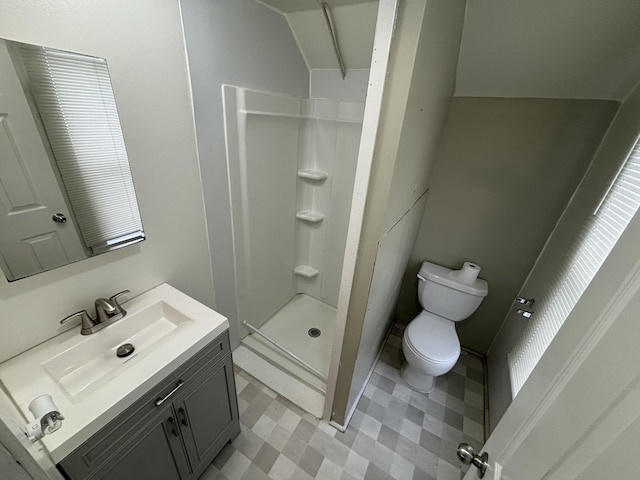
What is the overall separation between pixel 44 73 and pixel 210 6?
0.71 m

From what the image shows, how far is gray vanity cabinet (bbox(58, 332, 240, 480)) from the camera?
75cm

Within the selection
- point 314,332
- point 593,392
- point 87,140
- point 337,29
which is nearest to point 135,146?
point 87,140

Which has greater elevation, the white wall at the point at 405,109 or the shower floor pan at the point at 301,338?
the white wall at the point at 405,109

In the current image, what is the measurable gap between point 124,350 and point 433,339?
1.72m

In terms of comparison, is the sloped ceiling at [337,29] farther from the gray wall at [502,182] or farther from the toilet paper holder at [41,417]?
the toilet paper holder at [41,417]

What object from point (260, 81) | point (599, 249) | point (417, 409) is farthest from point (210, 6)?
point (417, 409)

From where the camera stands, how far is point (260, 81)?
1431 mm

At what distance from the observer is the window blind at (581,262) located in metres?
0.88

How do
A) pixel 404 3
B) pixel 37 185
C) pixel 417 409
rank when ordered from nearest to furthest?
pixel 404 3, pixel 37 185, pixel 417 409

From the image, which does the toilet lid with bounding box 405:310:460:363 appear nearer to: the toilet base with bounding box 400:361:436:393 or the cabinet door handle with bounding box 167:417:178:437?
the toilet base with bounding box 400:361:436:393

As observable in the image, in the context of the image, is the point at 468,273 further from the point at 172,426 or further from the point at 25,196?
the point at 25,196

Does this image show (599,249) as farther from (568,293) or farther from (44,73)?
(44,73)


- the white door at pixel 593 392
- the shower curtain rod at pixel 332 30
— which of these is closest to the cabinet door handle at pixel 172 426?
the white door at pixel 593 392

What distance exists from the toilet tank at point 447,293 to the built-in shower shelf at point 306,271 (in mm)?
922
